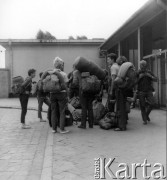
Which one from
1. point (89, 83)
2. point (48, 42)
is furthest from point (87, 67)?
point (48, 42)

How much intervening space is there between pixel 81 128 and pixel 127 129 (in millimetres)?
1147

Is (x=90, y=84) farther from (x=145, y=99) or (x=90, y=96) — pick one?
(x=145, y=99)

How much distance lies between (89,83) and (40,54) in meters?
17.3

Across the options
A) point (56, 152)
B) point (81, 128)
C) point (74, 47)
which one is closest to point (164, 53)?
point (81, 128)

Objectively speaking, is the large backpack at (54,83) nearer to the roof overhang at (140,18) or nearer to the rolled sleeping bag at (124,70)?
the rolled sleeping bag at (124,70)

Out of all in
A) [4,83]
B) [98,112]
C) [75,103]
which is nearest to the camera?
[98,112]

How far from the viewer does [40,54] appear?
85.9 feet

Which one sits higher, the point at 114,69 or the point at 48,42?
the point at 48,42

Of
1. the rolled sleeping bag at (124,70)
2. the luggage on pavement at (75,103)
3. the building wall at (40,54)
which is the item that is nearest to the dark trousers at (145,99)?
the rolled sleeping bag at (124,70)

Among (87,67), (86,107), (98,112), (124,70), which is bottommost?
(98,112)

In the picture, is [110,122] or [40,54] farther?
[40,54]

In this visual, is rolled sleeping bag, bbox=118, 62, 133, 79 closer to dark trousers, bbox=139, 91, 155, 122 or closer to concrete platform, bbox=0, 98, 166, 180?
concrete platform, bbox=0, 98, 166, 180

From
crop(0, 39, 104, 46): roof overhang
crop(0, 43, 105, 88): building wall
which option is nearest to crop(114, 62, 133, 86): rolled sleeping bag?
crop(0, 39, 104, 46): roof overhang

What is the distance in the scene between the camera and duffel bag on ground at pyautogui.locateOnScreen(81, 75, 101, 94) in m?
9.32
